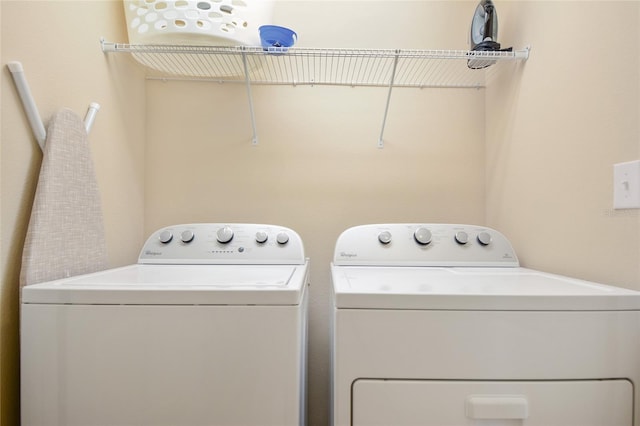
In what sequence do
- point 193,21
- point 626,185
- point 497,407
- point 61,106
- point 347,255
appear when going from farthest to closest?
point 347,255 → point 193,21 → point 61,106 → point 626,185 → point 497,407

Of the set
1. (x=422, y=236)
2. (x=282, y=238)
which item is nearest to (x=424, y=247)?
(x=422, y=236)

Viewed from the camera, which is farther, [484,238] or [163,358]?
[484,238]

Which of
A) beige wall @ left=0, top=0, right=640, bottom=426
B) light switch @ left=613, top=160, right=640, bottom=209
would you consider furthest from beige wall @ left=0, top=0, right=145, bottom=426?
light switch @ left=613, top=160, right=640, bottom=209

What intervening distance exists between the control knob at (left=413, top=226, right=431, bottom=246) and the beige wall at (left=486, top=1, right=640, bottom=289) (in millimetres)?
338

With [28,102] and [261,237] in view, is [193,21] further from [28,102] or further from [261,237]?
[261,237]

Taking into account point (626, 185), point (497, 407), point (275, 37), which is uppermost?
point (275, 37)

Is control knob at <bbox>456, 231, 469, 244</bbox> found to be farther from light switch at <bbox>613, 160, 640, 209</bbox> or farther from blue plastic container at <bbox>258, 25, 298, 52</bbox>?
blue plastic container at <bbox>258, 25, 298, 52</bbox>

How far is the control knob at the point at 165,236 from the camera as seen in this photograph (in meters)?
1.33

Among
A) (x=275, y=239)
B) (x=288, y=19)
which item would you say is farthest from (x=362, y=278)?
(x=288, y=19)

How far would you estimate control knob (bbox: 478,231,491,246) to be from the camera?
4.29ft

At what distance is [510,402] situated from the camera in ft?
2.36

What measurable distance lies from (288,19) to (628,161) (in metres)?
1.35

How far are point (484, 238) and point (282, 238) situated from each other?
73cm

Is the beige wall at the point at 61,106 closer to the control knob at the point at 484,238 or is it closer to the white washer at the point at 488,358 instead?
the white washer at the point at 488,358
